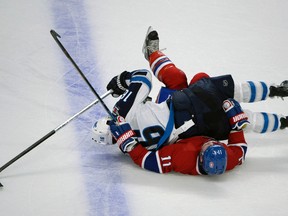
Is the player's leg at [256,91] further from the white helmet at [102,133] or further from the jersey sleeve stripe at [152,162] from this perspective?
the white helmet at [102,133]

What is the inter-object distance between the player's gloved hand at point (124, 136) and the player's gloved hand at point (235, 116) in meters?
A: 0.54

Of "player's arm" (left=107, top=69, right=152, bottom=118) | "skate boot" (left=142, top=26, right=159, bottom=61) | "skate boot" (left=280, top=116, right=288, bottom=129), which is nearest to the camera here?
"player's arm" (left=107, top=69, right=152, bottom=118)

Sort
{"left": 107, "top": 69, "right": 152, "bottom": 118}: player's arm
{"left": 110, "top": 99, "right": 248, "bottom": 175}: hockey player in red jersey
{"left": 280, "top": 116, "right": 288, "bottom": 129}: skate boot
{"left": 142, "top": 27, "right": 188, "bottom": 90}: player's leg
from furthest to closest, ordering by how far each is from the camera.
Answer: {"left": 142, "top": 27, "right": 188, "bottom": 90}: player's leg, {"left": 280, "top": 116, "right": 288, "bottom": 129}: skate boot, {"left": 107, "top": 69, "right": 152, "bottom": 118}: player's arm, {"left": 110, "top": 99, "right": 248, "bottom": 175}: hockey player in red jersey

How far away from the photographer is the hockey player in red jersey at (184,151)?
10.3 feet

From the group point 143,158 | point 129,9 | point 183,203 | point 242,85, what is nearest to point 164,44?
point 129,9

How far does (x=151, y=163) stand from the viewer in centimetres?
318

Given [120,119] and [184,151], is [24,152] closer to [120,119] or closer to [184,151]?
[120,119]

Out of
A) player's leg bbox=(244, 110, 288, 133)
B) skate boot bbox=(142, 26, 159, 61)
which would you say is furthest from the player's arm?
player's leg bbox=(244, 110, 288, 133)

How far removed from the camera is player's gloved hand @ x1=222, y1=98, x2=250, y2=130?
127 inches

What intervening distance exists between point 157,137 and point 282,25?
2.06 meters

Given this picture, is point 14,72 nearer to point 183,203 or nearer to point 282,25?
point 183,203

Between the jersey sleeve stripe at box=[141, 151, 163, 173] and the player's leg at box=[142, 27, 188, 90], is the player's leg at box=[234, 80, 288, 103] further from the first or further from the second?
the jersey sleeve stripe at box=[141, 151, 163, 173]

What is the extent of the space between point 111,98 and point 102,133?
73 centimetres

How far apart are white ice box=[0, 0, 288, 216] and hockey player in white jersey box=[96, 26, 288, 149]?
0.22m
